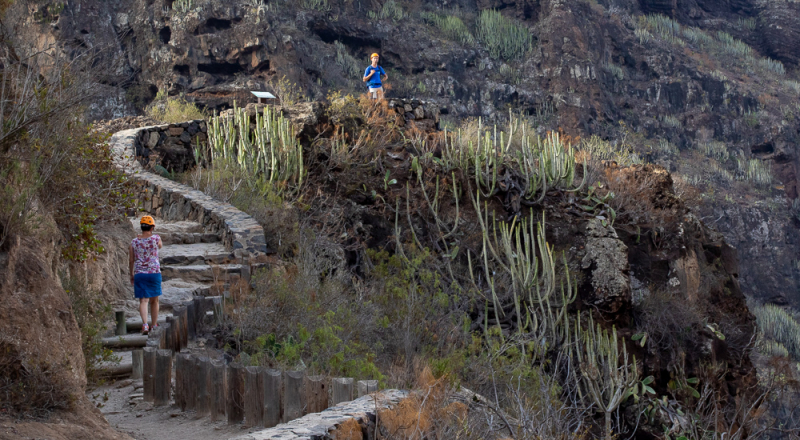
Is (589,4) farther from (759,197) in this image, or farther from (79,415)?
(79,415)

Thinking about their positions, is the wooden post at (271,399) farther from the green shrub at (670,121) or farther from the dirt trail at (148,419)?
the green shrub at (670,121)

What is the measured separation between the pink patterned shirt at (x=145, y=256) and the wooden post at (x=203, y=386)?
2017 mm

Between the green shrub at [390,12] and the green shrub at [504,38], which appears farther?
the green shrub at [504,38]

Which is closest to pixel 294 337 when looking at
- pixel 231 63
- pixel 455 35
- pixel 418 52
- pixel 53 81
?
pixel 53 81

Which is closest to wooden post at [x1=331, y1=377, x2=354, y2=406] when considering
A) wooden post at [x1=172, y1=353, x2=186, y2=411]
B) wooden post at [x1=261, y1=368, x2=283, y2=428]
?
wooden post at [x1=261, y1=368, x2=283, y2=428]

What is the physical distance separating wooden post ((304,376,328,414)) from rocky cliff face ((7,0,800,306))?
20.7 meters

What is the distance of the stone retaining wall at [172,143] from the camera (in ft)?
41.5

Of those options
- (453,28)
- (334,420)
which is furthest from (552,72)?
(334,420)

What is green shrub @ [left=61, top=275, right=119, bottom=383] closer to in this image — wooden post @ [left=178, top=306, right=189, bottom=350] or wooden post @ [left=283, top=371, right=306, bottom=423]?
wooden post @ [left=178, top=306, right=189, bottom=350]

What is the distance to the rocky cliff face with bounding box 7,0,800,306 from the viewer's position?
85.0ft

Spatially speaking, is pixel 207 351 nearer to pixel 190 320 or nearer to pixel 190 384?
pixel 190 320

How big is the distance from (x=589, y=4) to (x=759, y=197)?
13804mm

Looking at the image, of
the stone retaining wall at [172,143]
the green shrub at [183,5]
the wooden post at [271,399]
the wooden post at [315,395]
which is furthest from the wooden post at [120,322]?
the green shrub at [183,5]

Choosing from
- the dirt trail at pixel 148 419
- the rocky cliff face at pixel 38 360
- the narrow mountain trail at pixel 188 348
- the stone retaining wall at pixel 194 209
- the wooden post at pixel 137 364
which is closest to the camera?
the rocky cliff face at pixel 38 360
